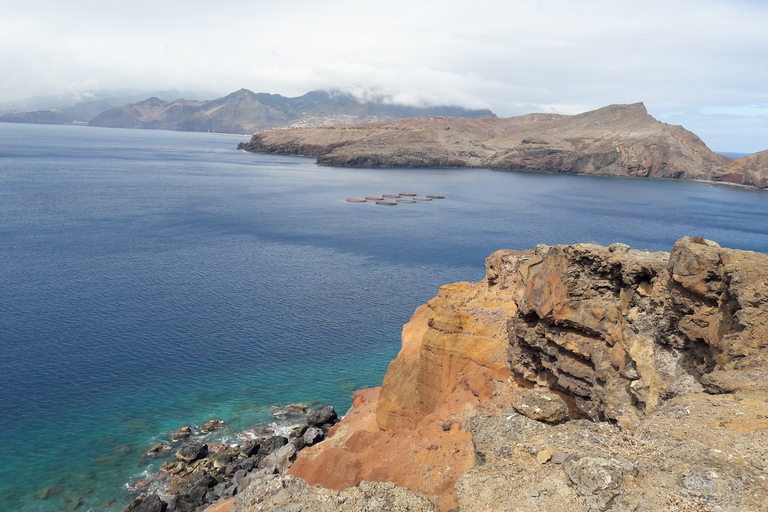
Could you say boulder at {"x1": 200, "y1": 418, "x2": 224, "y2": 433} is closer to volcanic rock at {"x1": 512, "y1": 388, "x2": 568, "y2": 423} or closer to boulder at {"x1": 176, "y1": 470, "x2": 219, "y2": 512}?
boulder at {"x1": 176, "y1": 470, "x2": 219, "y2": 512}

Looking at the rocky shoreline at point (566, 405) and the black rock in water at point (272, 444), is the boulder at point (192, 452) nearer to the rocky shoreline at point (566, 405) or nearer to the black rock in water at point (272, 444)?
the rocky shoreline at point (566, 405)

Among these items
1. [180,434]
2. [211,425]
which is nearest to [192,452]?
[180,434]

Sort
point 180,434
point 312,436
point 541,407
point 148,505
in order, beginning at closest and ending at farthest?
1. point 541,407
2. point 148,505
3. point 312,436
4. point 180,434

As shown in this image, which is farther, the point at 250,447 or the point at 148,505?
the point at 250,447

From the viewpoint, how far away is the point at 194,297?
60906 mm

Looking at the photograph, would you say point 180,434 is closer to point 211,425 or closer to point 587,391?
point 211,425

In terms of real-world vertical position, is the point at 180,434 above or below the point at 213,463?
above

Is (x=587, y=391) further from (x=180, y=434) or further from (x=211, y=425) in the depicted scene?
(x=180, y=434)

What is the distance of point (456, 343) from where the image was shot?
2730 cm

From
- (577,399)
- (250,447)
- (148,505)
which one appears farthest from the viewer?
(250,447)

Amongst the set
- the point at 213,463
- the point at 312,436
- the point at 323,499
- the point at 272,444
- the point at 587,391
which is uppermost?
the point at 323,499

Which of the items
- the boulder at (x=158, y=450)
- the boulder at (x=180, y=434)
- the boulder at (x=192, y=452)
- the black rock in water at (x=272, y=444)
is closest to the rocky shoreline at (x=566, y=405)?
the boulder at (x=192, y=452)

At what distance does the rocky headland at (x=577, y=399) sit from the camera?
11.1m

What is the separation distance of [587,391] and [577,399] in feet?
2.34
